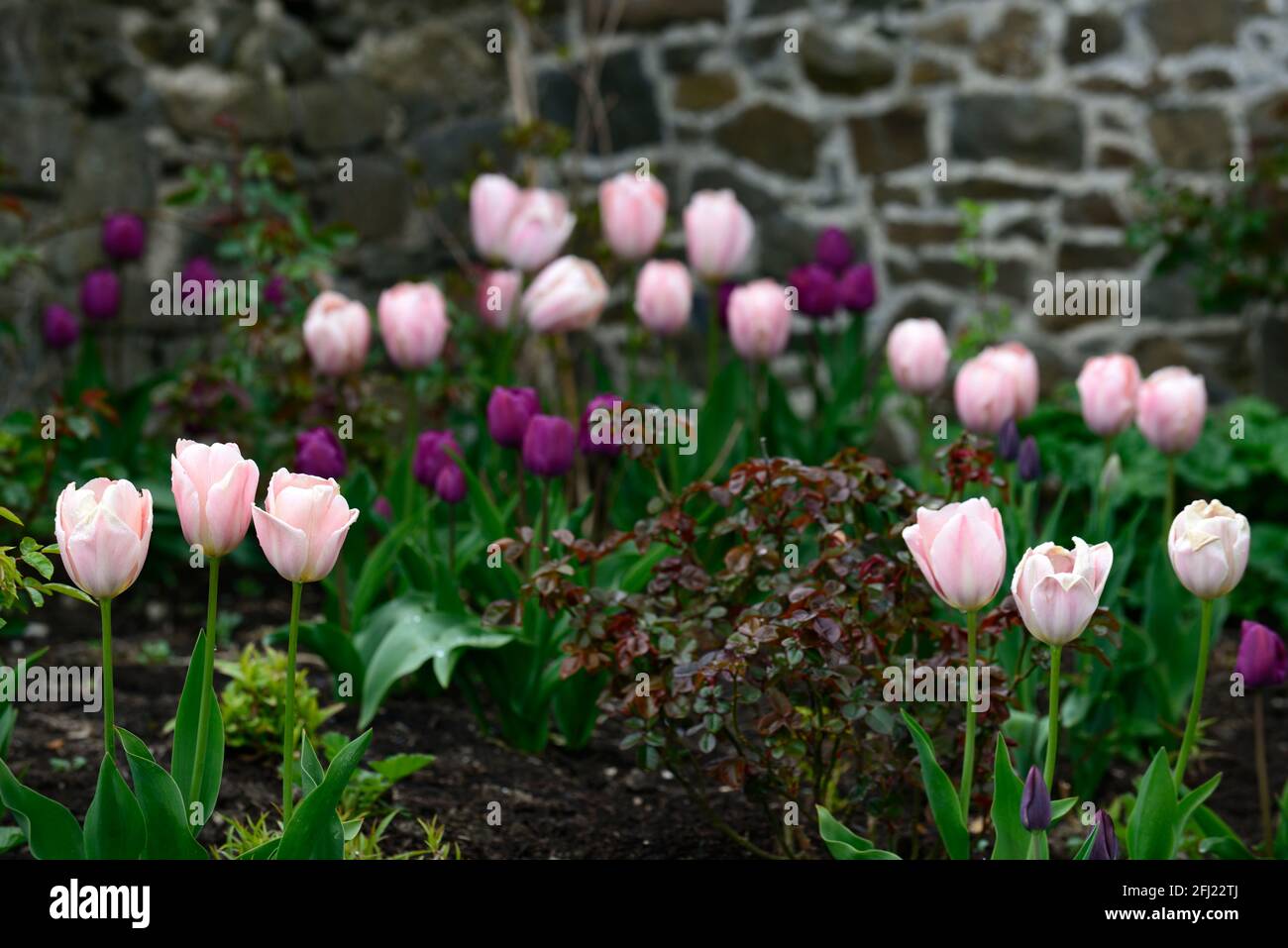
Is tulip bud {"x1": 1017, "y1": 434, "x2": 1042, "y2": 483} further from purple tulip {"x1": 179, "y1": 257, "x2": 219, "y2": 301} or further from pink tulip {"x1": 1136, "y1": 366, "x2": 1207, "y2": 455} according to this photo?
purple tulip {"x1": 179, "y1": 257, "x2": 219, "y2": 301}

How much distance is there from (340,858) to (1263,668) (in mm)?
1289

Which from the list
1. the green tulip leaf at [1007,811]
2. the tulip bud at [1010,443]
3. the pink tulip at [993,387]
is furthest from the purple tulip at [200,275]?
the green tulip leaf at [1007,811]

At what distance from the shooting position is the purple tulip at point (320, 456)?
258 centimetres

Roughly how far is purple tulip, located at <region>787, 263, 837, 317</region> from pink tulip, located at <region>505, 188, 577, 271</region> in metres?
0.60

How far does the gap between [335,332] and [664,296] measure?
84 cm

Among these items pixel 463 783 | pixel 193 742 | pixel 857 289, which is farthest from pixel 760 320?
pixel 193 742

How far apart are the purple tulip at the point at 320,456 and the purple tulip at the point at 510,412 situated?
279 mm

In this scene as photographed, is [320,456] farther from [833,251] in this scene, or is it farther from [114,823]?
[833,251]

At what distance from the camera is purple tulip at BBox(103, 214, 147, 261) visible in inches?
152

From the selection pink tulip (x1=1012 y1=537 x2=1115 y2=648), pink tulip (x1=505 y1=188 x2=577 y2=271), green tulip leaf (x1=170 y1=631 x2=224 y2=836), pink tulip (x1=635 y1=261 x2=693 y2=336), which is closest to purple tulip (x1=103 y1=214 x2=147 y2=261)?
pink tulip (x1=505 y1=188 x2=577 y2=271)

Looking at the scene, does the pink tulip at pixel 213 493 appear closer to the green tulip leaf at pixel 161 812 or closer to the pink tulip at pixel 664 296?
the green tulip leaf at pixel 161 812
